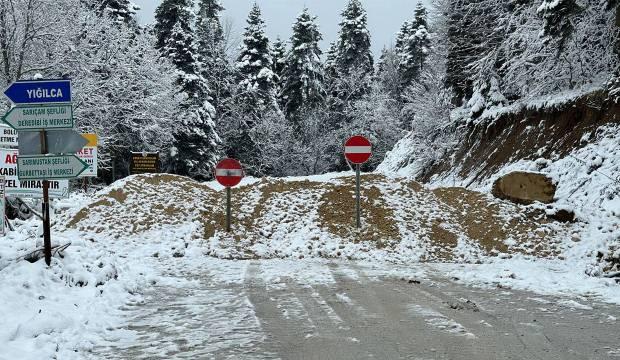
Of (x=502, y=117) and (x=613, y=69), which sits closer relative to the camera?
(x=613, y=69)

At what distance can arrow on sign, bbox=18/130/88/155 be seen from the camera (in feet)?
23.8

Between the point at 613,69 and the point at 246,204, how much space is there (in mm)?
11247

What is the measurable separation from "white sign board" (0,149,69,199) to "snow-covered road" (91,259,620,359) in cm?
349

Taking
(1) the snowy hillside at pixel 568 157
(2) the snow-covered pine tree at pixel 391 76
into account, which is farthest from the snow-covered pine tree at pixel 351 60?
(1) the snowy hillside at pixel 568 157

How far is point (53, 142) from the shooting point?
7305 mm

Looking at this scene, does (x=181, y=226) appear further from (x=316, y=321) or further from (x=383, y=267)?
(x=316, y=321)

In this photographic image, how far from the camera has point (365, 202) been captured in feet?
46.7

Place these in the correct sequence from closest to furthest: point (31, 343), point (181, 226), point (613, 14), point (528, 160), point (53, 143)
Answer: point (31, 343) < point (53, 143) < point (181, 226) < point (613, 14) < point (528, 160)

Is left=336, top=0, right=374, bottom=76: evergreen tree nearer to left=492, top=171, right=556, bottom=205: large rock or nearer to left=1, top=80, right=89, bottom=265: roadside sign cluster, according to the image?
left=492, top=171, right=556, bottom=205: large rock

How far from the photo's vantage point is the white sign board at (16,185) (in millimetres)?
10250

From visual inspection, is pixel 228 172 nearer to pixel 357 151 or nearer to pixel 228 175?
pixel 228 175

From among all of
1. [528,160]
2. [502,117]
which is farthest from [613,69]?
[502,117]

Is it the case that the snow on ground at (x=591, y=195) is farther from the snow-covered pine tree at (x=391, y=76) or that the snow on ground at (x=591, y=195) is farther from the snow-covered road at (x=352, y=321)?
the snow-covered pine tree at (x=391, y=76)

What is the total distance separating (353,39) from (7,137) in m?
46.2
